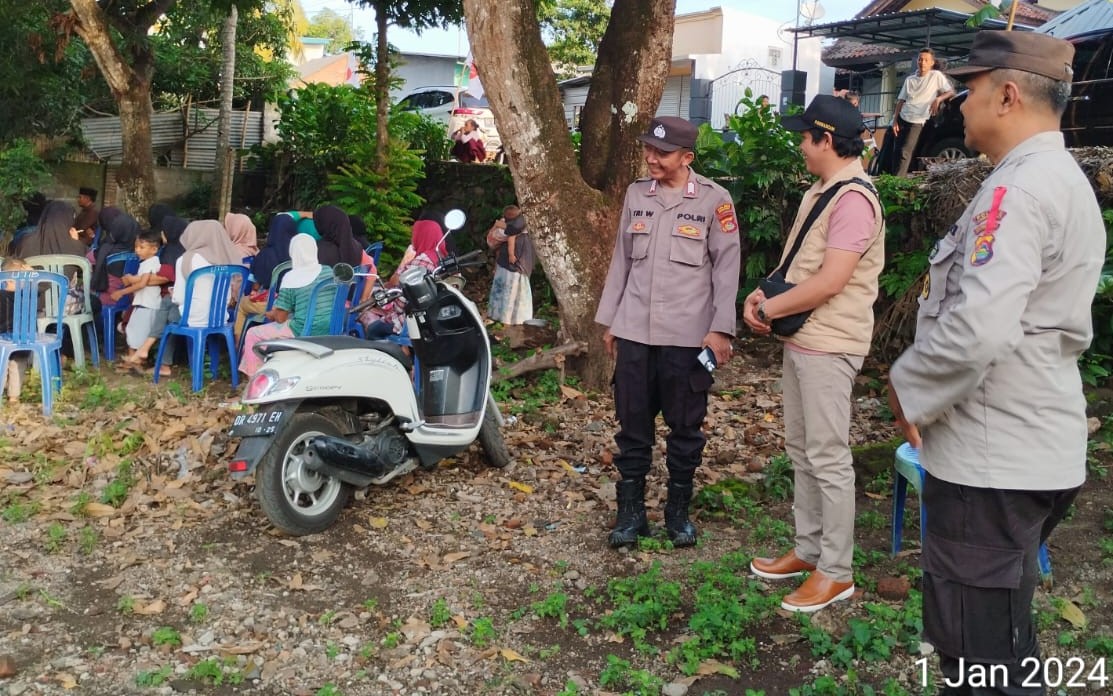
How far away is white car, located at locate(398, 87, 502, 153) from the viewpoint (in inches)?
773

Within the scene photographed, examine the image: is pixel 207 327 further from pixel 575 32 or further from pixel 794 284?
pixel 575 32

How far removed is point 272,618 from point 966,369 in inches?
112

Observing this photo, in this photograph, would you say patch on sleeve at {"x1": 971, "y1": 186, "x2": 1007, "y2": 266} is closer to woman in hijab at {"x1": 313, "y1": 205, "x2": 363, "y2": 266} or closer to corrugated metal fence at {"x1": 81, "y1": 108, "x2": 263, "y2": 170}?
woman in hijab at {"x1": 313, "y1": 205, "x2": 363, "y2": 266}

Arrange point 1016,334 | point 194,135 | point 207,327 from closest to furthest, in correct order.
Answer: point 1016,334
point 207,327
point 194,135

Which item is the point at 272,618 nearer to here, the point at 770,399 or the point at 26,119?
the point at 770,399

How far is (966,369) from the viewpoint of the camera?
7.36 feet

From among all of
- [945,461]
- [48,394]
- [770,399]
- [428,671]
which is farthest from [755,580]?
[48,394]

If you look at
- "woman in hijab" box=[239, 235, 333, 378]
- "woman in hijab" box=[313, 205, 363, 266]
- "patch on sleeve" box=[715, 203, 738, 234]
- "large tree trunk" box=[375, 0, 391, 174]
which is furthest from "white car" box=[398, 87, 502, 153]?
"patch on sleeve" box=[715, 203, 738, 234]

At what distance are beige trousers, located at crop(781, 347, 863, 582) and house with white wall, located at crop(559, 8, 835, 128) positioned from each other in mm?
20152

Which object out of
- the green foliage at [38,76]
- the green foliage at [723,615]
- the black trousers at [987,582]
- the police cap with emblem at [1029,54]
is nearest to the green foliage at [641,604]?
the green foliage at [723,615]

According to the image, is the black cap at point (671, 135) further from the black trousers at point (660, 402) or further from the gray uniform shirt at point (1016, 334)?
the gray uniform shirt at point (1016, 334)

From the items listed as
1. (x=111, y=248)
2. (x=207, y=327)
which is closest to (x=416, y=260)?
(x=207, y=327)

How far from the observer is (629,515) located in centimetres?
451

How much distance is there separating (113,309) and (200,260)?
119 cm
